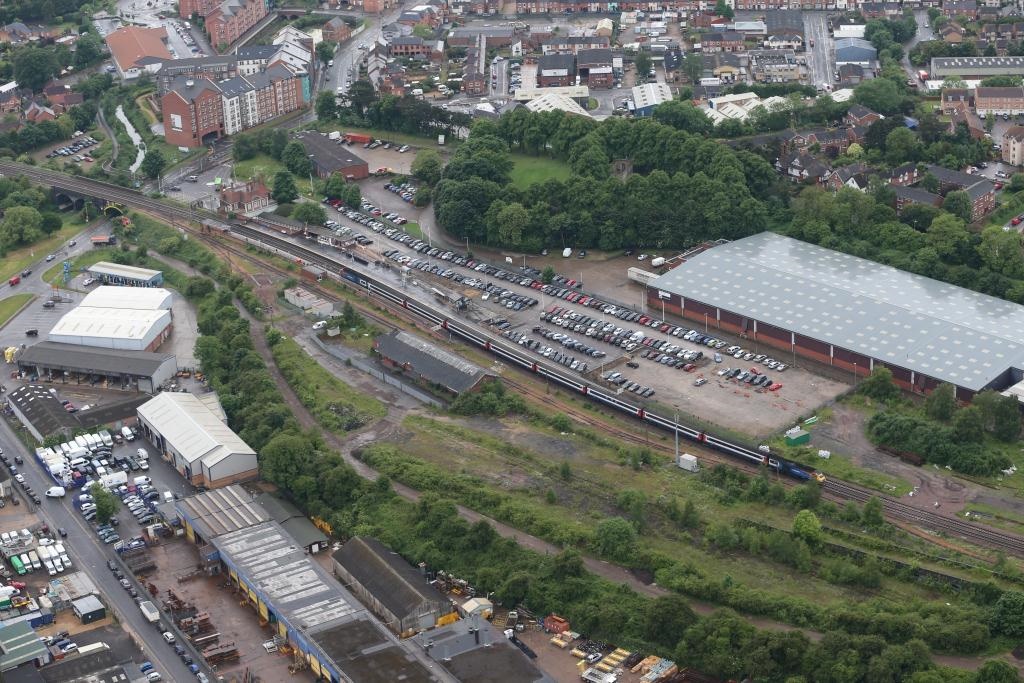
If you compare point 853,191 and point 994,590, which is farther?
point 853,191

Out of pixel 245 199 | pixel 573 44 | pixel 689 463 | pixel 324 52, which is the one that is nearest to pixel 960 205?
pixel 689 463

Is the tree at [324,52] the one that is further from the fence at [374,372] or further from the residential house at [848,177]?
the fence at [374,372]

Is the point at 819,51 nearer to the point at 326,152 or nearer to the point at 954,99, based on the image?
the point at 954,99

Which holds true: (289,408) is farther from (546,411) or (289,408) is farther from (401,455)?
(546,411)

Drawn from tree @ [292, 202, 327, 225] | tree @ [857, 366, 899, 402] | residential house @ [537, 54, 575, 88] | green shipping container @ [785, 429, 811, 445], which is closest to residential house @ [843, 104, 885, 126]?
residential house @ [537, 54, 575, 88]

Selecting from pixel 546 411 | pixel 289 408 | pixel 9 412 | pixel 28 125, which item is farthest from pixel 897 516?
pixel 28 125

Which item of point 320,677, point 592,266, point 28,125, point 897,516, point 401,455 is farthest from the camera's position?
point 28,125

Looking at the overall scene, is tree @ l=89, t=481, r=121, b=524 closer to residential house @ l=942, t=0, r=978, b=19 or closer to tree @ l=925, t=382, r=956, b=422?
tree @ l=925, t=382, r=956, b=422

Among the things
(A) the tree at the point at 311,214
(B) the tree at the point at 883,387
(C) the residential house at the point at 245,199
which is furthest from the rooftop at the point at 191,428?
(B) the tree at the point at 883,387
